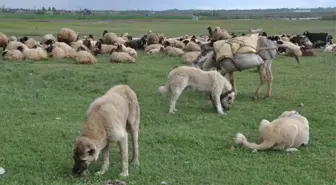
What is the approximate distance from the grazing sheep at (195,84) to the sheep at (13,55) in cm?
1192

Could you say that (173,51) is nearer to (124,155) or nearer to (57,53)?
(57,53)

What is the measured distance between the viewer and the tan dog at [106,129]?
6988 millimetres

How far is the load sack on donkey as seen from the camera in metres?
Result: 14.1

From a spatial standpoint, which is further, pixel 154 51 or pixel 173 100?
pixel 154 51

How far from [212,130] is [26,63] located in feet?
41.7

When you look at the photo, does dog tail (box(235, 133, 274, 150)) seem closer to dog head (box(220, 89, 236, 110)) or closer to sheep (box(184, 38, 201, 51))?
dog head (box(220, 89, 236, 110))

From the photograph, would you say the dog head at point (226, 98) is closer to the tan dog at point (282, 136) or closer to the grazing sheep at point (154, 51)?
the tan dog at point (282, 136)

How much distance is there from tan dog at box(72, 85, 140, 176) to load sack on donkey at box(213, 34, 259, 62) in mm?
6339

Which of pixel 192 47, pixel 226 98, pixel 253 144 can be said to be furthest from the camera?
pixel 192 47

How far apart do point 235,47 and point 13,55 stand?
1184 cm

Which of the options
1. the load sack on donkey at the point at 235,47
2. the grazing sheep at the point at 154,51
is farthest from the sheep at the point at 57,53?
the load sack on donkey at the point at 235,47

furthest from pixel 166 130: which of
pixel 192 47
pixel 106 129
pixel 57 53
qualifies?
pixel 192 47

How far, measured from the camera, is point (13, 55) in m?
22.5

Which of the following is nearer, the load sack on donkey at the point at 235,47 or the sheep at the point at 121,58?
the load sack on donkey at the point at 235,47
